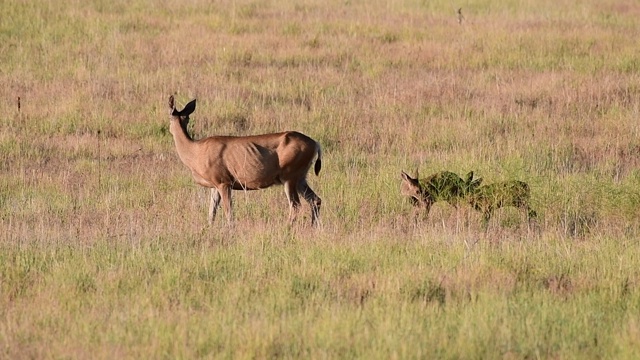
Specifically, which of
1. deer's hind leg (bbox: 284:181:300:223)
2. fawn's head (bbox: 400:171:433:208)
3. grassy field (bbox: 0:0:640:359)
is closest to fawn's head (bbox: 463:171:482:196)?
grassy field (bbox: 0:0:640:359)

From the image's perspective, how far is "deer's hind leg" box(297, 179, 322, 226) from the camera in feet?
35.5

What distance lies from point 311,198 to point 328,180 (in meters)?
1.53

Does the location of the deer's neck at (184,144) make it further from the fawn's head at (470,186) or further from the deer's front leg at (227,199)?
the fawn's head at (470,186)

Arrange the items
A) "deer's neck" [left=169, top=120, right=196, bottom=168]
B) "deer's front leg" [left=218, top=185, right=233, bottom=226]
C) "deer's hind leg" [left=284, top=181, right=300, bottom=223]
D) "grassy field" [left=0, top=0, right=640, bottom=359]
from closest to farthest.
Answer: "grassy field" [left=0, top=0, right=640, bottom=359] → "deer's front leg" [left=218, top=185, right=233, bottom=226] → "deer's hind leg" [left=284, top=181, right=300, bottom=223] → "deer's neck" [left=169, top=120, right=196, bottom=168]

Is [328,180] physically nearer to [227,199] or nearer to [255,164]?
[255,164]

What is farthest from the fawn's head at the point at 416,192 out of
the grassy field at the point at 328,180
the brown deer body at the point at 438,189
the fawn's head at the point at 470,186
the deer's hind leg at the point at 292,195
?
the deer's hind leg at the point at 292,195

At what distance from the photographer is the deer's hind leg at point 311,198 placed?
35.5 feet

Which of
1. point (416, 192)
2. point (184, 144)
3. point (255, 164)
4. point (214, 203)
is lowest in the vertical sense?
point (214, 203)

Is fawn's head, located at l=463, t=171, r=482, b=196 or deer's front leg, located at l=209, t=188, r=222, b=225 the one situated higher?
fawn's head, located at l=463, t=171, r=482, b=196

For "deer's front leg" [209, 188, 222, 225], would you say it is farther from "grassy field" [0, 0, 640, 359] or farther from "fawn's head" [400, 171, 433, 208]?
"fawn's head" [400, 171, 433, 208]

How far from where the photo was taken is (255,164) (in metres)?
10.8

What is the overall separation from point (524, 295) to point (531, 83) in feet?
34.4

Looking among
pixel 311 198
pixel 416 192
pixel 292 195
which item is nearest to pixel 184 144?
pixel 292 195

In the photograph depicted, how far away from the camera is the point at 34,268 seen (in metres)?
8.31
